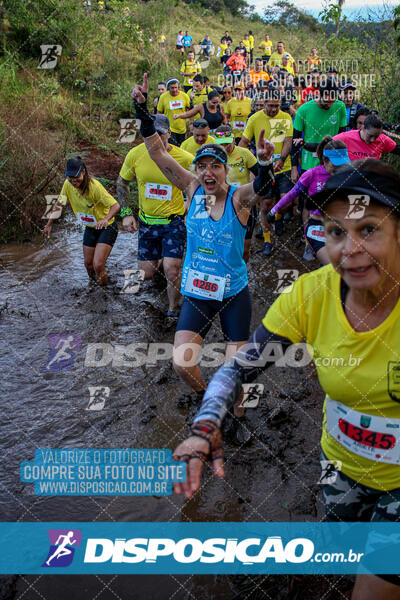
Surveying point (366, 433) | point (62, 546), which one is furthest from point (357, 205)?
point (62, 546)

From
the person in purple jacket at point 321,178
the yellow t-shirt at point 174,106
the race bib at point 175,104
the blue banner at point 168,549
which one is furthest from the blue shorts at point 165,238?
the race bib at point 175,104

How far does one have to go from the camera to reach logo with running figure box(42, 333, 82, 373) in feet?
15.8

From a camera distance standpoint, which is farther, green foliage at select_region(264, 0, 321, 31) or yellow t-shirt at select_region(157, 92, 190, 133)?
green foliage at select_region(264, 0, 321, 31)

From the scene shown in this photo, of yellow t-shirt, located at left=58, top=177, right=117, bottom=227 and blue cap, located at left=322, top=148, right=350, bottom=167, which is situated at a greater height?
blue cap, located at left=322, top=148, right=350, bottom=167

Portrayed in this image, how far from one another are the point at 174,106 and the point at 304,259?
6.07 m

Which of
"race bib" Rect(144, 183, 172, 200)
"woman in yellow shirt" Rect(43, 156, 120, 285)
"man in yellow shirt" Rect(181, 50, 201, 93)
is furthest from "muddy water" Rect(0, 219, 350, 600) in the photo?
"man in yellow shirt" Rect(181, 50, 201, 93)

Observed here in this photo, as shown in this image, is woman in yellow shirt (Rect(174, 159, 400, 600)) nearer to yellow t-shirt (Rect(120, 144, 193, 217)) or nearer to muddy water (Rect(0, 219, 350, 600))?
muddy water (Rect(0, 219, 350, 600))

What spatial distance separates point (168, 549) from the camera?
2.77 m

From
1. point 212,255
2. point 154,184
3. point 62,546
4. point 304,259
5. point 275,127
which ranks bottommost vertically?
point 62,546

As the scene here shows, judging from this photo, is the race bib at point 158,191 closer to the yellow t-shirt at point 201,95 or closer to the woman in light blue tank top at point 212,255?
the woman in light blue tank top at point 212,255

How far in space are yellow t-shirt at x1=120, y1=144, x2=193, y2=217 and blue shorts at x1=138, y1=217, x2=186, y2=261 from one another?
15cm

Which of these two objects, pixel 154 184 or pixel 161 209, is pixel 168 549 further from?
pixel 154 184

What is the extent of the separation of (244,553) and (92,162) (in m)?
10.4

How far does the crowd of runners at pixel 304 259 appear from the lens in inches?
60.2
